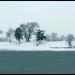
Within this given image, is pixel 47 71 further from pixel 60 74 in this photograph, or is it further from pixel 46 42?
pixel 46 42

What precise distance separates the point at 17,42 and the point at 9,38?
0.30m

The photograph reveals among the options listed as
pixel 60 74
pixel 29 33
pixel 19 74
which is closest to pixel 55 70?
pixel 60 74

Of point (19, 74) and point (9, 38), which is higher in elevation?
point (9, 38)

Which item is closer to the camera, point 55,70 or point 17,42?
point 55,70

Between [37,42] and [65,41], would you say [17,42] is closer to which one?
[37,42]

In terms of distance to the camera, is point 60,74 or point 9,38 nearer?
point 60,74

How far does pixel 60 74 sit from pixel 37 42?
2.26 m

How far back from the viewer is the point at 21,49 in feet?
30.8

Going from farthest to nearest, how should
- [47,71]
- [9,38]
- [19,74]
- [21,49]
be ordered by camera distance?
[21,49], [9,38], [47,71], [19,74]

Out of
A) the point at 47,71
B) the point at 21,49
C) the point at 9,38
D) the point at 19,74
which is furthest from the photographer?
the point at 21,49
